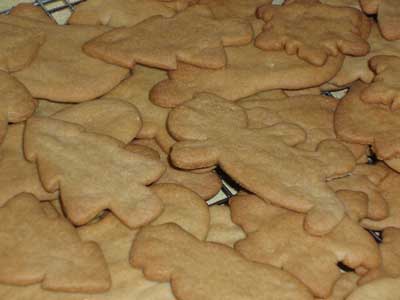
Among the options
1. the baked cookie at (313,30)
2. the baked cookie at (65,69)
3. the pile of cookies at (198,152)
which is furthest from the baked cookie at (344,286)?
the baked cookie at (65,69)

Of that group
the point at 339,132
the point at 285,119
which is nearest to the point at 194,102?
the point at 285,119

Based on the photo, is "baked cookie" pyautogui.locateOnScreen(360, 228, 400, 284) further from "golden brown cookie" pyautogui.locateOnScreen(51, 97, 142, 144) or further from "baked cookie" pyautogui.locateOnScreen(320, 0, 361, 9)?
"baked cookie" pyautogui.locateOnScreen(320, 0, 361, 9)

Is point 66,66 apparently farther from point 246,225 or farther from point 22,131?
point 246,225

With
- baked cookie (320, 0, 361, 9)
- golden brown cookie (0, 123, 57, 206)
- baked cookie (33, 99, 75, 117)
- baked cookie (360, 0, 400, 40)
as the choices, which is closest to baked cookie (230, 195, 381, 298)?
golden brown cookie (0, 123, 57, 206)

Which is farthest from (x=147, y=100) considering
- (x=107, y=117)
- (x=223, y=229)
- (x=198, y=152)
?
(x=223, y=229)

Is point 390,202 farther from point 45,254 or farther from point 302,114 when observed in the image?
point 45,254

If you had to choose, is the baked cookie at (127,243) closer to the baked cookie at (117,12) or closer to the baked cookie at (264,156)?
the baked cookie at (264,156)
